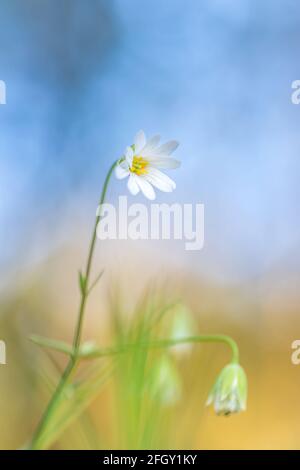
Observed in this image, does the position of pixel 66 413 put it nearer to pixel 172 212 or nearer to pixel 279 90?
pixel 172 212

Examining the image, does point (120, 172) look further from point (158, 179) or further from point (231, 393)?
point (231, 393)

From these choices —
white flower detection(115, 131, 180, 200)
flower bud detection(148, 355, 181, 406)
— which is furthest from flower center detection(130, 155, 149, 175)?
flower bud detection(148, 355, 181, 406)

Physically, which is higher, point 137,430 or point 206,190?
point 206,190

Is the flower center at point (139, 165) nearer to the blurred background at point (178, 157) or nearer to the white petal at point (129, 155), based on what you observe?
the white petal at point (129, 155)

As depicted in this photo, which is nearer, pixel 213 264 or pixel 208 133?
pixel 213 264

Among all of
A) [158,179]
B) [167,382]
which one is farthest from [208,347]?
[158,179]

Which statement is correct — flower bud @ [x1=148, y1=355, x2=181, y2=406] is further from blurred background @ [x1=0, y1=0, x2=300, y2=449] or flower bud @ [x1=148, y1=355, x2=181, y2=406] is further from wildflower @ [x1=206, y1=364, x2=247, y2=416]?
blurred background @ [x1=0, y1=0, x2=300, y2=449]

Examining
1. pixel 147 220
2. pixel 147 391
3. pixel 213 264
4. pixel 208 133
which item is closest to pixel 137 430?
pixel 147 391
